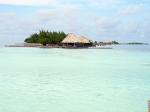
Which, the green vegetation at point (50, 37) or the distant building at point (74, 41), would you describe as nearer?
the distant building at point (74, 41)

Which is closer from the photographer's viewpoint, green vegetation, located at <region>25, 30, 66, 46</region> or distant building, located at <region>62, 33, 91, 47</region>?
distant building, located at <region>62, 33, 91, 47</region>

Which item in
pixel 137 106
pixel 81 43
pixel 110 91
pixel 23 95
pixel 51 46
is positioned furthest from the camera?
pixel 51 46

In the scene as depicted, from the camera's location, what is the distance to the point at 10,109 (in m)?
7.34

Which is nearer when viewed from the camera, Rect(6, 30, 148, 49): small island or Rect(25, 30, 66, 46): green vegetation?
Rect(6, 30, 148, 49): small island

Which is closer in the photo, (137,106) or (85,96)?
(137,106)

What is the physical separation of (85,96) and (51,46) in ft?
160

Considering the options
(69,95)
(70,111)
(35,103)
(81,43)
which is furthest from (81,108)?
(81,43)

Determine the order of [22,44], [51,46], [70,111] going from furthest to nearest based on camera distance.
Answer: [22,44] < [51,46] < [70,111]

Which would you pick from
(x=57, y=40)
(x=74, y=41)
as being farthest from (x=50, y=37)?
(x=74, y=41)

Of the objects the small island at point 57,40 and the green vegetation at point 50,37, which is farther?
the green vegetation at point 50,37

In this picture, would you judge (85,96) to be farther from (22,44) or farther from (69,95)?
(22,44)

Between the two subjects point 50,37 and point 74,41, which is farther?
point 50,37

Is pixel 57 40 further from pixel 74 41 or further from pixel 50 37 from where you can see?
pixel 74 41

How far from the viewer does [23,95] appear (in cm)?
895
